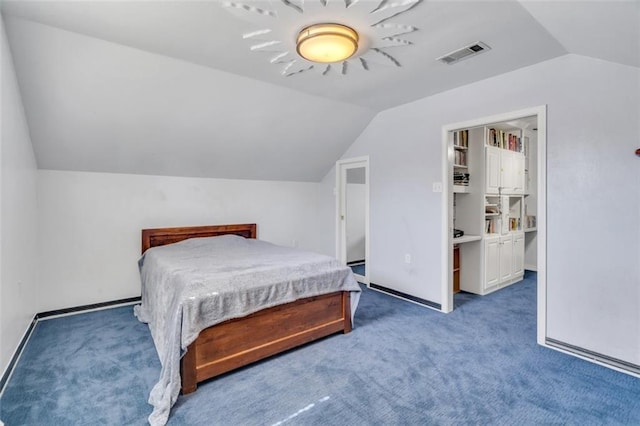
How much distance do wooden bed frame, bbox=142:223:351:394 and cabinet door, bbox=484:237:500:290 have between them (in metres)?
2.27

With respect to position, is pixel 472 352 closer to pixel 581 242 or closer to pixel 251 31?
pixel 581 242

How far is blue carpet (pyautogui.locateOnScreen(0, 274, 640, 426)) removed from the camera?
1831mm

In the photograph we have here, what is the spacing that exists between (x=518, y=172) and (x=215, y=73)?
449 cm

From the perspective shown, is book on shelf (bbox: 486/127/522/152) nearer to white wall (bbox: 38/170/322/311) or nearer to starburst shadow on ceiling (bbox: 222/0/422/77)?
starburst shadow on ceiling (bbox: 222/0/422/77)

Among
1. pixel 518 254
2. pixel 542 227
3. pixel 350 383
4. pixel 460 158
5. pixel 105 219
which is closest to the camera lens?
pixel 350 383

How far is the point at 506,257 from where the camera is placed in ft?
14.9

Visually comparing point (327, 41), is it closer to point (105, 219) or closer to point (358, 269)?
point (105, 219)

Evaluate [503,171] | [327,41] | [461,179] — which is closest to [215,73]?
[327,41]

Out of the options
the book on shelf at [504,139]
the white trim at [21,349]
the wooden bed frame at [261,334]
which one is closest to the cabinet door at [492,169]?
the book on shelf at [504,139]

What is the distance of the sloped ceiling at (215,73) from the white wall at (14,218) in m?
0.23

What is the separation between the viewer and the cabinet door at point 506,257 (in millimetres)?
4430

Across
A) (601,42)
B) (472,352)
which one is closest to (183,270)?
(472,352)

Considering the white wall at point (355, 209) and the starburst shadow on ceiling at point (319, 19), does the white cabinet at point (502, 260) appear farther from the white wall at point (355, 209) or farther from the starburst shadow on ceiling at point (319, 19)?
the starburst shadow on ceiling at point (319, 19)

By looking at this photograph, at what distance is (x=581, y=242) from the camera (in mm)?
2531
